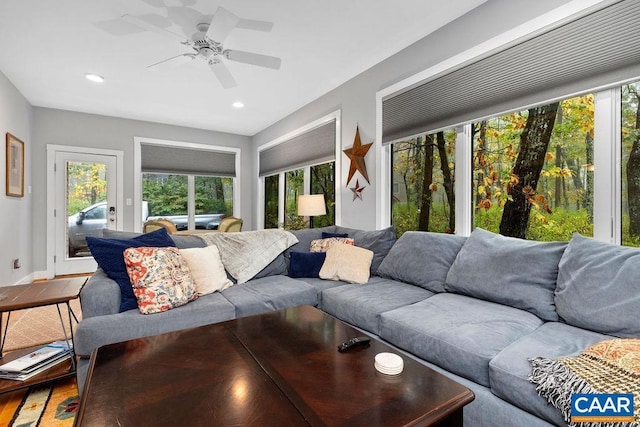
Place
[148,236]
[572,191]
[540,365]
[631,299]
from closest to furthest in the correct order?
[540,365]
[631,299]
[572,191]
[148,236]

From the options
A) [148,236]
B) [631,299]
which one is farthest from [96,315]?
[631,299]

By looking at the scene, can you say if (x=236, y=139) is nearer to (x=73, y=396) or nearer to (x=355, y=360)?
(x=73, y=396)

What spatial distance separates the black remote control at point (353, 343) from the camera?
1271 mm

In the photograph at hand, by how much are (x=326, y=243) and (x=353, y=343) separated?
1.75 m

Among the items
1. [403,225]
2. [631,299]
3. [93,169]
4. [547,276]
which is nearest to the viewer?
[631,299]

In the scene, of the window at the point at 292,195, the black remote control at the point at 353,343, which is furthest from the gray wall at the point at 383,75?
the black remote control at the point at 353,343

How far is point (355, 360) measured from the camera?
1.20 meters

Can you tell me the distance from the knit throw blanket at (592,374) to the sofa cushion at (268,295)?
1.51 metres

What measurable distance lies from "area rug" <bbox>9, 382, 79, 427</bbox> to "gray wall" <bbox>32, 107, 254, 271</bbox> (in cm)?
398

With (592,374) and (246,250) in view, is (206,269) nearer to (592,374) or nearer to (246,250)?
(246,250)

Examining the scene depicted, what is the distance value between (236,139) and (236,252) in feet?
14.2

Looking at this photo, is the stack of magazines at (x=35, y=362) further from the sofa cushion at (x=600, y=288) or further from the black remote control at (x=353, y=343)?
the sofa cushion at (x=600, y=288)

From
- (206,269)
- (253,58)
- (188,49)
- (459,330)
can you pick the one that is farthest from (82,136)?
(459,330)

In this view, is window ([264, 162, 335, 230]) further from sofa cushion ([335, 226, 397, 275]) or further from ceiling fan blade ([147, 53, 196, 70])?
ceiling fan blade ([147, 53, 196, 70])
